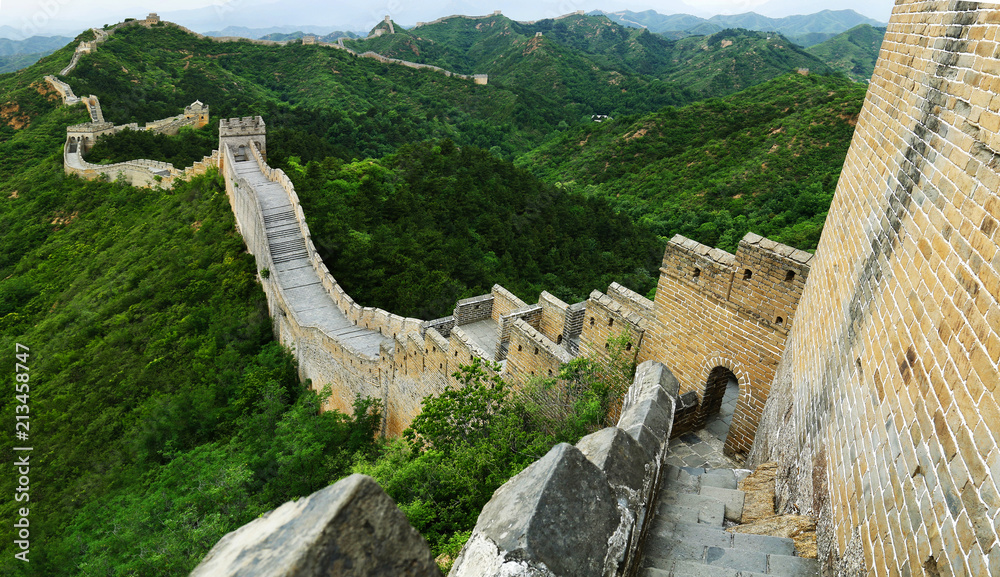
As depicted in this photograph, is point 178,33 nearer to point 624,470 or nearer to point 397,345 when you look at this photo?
point 397,345

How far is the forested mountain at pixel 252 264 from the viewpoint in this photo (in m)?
12.7

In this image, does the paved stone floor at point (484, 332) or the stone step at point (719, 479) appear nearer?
the stone step at point (719, 479)

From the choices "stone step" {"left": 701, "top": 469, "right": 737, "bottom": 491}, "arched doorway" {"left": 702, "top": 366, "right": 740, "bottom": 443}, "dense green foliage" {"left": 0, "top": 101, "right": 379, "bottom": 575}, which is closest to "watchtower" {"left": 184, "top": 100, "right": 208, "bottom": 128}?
"dense green foliage" {"left": 0, "top": 101, "right": 379, "bottom": 575}

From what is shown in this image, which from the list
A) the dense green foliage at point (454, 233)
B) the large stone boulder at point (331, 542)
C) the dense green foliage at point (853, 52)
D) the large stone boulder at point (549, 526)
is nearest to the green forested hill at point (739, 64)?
the dense green foliage at point (853, 52)

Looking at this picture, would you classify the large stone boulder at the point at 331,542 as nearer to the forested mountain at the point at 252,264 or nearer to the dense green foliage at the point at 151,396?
the forested mountain at the point at 252,264

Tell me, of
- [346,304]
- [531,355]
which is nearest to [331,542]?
[531,355]

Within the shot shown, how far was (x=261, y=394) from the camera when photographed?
17.7 meters

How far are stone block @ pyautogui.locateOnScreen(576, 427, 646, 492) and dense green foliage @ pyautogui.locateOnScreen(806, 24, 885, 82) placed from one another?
364ft

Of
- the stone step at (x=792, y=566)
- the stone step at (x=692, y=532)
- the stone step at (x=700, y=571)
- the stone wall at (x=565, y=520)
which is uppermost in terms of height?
the stone wall at (x=565, y=520)

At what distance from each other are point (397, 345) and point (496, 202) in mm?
14451

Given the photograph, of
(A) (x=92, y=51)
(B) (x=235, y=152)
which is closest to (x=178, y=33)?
(A) (x=92, y=51)

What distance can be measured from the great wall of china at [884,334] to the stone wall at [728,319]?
3cm

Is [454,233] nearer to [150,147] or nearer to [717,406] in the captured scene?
[717,406]

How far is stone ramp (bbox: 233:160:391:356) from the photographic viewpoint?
18.1m
